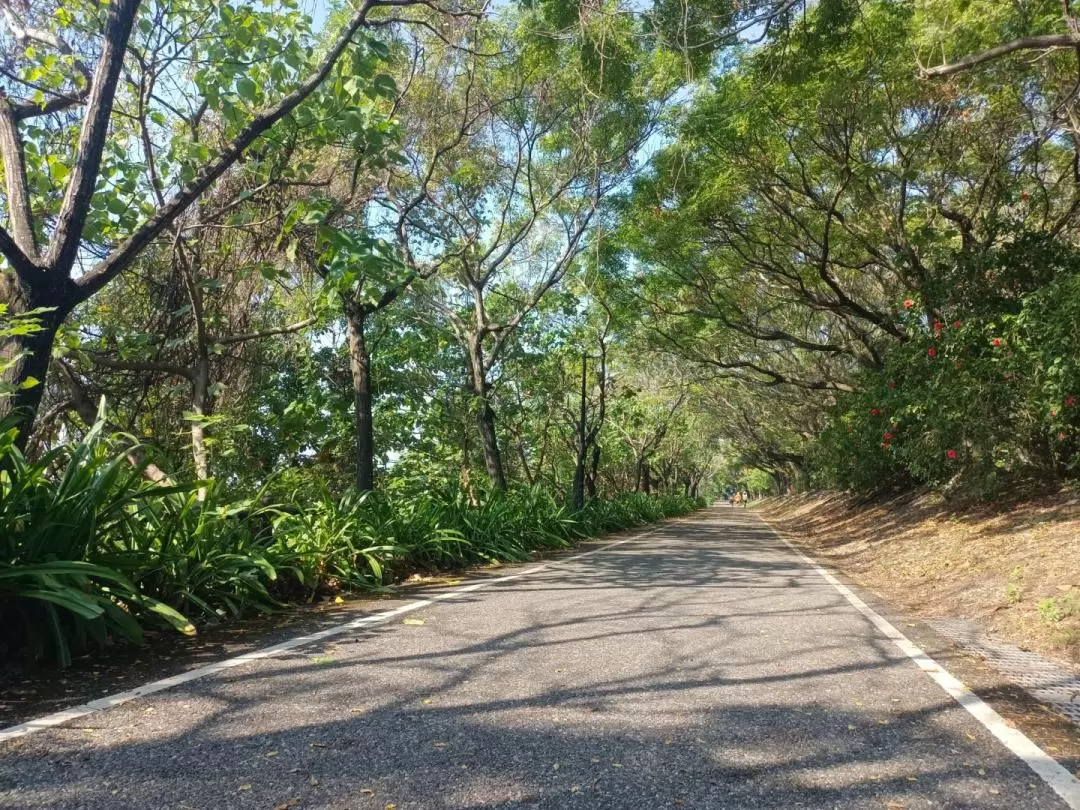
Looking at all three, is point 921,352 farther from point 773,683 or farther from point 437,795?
point 437,795

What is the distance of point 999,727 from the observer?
11.2 ft

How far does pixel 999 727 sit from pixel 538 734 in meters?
2.17

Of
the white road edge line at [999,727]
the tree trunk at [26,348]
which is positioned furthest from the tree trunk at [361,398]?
the white road edge line at [999,727]

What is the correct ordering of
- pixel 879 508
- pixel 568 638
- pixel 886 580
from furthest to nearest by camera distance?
pixel 879 508 → pixel 886 580 → pixel 568 638

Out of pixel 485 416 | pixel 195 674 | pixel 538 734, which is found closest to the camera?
pixel 538 734

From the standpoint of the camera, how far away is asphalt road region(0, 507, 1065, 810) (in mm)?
2527

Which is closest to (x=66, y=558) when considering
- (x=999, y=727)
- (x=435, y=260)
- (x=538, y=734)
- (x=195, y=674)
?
(x=195, y=674)

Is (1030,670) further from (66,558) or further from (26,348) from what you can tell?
(26,348)

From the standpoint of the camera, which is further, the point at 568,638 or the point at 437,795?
the point at 568,638

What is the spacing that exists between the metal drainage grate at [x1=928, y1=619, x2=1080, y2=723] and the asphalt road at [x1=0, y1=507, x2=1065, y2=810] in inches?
23.1

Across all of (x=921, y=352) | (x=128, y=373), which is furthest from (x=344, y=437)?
(x=921, y=352)

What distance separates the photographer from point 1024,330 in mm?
10180

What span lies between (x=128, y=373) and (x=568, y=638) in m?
7.25

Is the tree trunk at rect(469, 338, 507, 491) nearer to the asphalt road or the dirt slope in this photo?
the dirt slope
